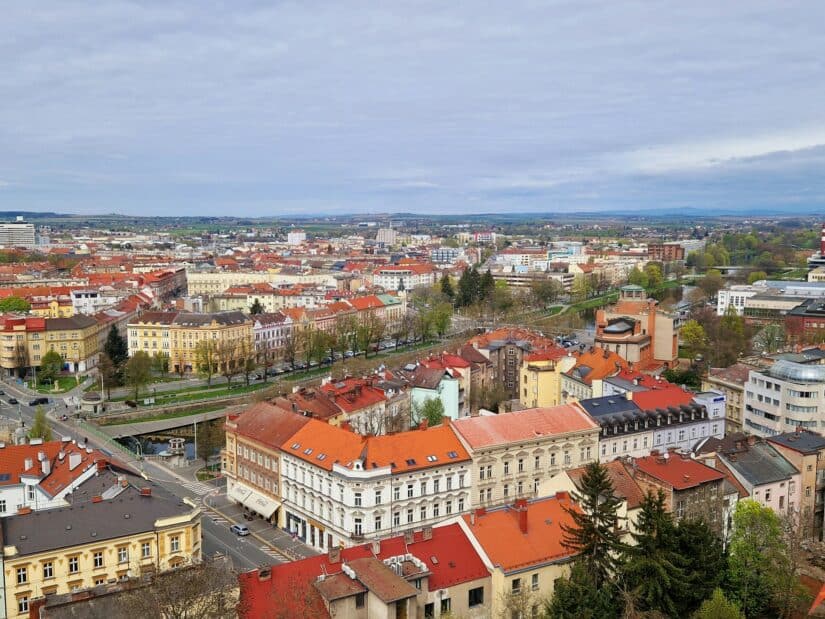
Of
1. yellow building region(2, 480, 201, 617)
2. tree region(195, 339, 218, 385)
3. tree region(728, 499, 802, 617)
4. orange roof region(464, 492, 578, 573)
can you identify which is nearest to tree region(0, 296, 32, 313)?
tree region(195, 339, 218, 385)

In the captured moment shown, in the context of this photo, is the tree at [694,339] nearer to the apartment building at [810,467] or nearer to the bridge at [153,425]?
the apartment building at [810,467]

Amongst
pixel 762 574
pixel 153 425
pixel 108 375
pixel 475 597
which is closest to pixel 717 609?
pixel 762 574

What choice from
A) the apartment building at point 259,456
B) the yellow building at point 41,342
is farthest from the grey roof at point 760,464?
the yellow building at point 41,342

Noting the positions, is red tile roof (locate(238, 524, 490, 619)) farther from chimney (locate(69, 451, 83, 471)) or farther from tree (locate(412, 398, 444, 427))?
tree (locate(412, 398, 444, 427))

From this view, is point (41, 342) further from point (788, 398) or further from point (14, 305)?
point (788, 398)

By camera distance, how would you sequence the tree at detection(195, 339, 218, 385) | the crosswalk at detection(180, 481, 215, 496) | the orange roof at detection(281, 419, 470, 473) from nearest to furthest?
1. the orange roof at detection(281, 419, 470, 473)
2. the crosswalk at detection(180, 481, 215, 496)
3. the tree at detection(195, 339, 218, 385)

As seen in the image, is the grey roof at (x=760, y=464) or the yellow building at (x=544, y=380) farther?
the yellow building at (x=544, y=380)
